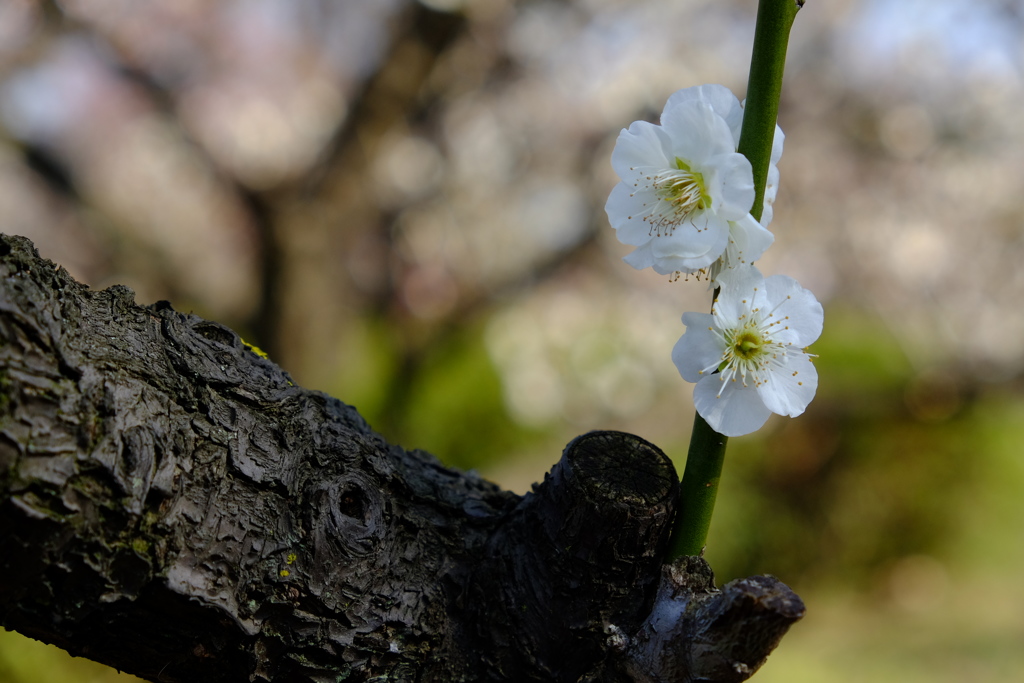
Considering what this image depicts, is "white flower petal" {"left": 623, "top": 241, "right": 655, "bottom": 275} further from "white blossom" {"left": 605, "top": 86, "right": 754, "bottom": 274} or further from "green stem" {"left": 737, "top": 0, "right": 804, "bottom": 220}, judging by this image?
"green stem" {"left": 737, "top": 0, "right": 804, "bottom": 220}

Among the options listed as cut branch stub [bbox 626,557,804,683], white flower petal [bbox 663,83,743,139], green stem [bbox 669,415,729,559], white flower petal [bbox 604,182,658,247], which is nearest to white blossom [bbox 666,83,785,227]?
white flower petal [bbox 663,83,743,139]

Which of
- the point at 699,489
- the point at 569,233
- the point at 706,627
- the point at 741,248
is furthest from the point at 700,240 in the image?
the point at 569,233

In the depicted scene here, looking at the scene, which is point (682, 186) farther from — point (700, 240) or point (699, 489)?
point (699, 489)

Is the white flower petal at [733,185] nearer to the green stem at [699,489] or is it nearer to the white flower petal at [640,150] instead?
the white flower petal at [640,150]

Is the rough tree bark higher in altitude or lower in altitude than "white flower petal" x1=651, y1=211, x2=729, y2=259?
lower

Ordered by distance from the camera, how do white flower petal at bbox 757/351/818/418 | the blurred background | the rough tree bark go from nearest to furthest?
the rough tree bark → white flower petal at bbox 757/351/818/418 → the blurred background

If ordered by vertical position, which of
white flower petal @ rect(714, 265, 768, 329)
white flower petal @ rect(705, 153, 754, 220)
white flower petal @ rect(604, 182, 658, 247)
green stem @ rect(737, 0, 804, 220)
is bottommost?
white flower petal @ rect(714, 265, 768, 329)

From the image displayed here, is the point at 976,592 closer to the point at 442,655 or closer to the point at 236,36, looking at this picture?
the point at 442,655

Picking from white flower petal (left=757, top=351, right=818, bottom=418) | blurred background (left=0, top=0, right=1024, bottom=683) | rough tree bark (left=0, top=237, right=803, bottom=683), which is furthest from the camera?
blurred background (left=0, top=0, right=1024, bottom=683)
